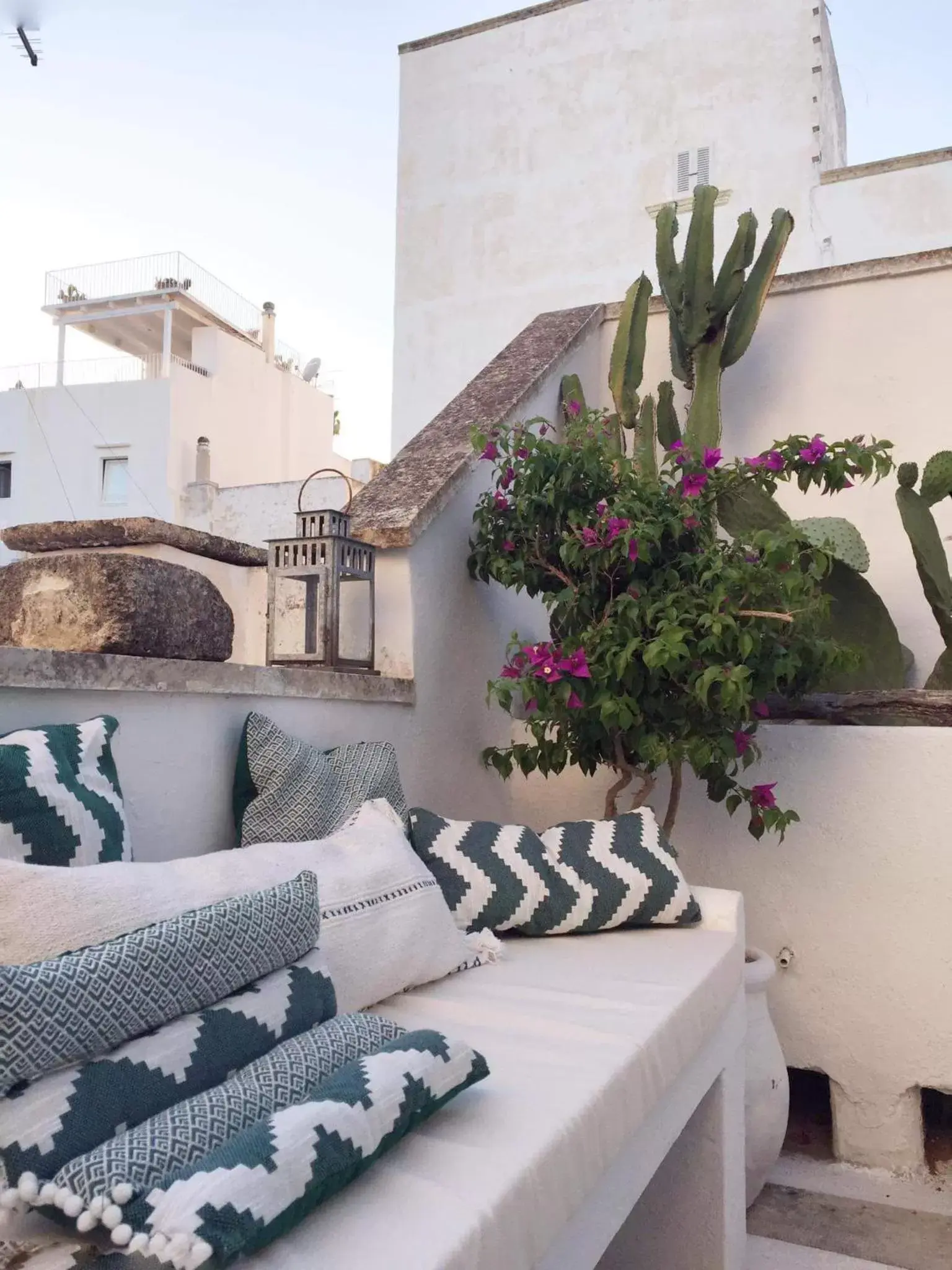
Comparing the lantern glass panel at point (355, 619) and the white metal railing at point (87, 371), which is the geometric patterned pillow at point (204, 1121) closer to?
the lantern glass panel at point (355, 619)

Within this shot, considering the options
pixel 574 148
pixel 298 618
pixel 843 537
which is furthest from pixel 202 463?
pixel 843 537

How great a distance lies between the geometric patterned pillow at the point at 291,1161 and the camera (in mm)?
712

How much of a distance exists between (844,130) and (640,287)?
22.2 ft

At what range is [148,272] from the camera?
49.6 ft

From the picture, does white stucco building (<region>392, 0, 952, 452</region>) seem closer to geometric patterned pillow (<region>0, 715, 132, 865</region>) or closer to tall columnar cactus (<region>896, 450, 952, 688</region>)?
tall columnar cactus (<region>896, 450, 952, 688</region>)

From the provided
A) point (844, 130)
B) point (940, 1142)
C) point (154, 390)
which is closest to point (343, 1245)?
point (940, 1142)

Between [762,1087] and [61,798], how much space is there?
1.61 meters

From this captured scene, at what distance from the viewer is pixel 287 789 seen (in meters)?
1.74

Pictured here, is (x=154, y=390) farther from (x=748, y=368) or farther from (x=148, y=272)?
(x=748, y=368)

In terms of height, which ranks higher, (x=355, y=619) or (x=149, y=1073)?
(x=355, y=619)

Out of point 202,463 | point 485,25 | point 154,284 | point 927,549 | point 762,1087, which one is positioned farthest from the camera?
point 154,284

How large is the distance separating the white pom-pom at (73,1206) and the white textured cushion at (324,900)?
0.97 feet

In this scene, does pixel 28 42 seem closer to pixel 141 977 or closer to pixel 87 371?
pixel 141 977

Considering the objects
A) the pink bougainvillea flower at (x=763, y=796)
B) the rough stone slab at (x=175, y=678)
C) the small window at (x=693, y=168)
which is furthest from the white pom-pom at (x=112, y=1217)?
the small window at (x=693, y=168)
